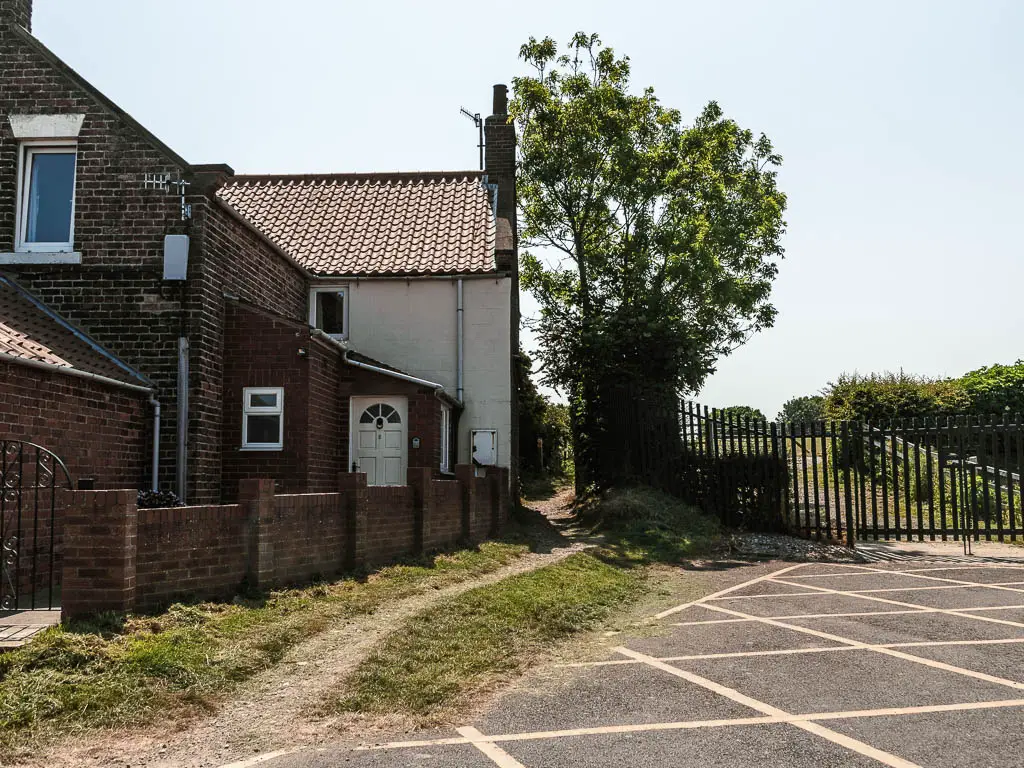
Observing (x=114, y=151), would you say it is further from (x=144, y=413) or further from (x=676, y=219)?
(x=676, y=219)

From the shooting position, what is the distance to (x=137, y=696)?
588cm

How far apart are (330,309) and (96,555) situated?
44.2 feet

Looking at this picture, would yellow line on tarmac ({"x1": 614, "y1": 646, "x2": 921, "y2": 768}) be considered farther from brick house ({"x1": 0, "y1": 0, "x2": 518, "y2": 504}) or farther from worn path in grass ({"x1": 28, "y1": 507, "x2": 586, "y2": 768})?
brick house ({"x1": 0, "y1": 0, "x2": 518, "y2": 504})

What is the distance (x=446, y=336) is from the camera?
19859 millimetres

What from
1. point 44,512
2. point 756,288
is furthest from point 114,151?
point 756,288

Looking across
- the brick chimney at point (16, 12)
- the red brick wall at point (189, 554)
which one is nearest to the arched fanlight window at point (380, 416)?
the red brick wall at point (189, 554)

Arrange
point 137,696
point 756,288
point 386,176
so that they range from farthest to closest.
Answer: point 756,288, point 386,176, point 137,696

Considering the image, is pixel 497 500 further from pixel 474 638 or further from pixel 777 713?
pixel 777 713

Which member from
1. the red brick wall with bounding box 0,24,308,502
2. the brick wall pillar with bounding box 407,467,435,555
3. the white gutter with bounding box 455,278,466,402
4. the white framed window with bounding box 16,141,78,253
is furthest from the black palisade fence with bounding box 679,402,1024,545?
the white framed window with bounding box 16,141,78,253

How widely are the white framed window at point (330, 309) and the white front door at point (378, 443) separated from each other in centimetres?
341

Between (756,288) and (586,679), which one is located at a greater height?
(756,288)

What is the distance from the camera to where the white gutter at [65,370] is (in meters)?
9.45

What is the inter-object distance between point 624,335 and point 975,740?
56.2 ft

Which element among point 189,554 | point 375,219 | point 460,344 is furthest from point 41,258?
point 375,219
